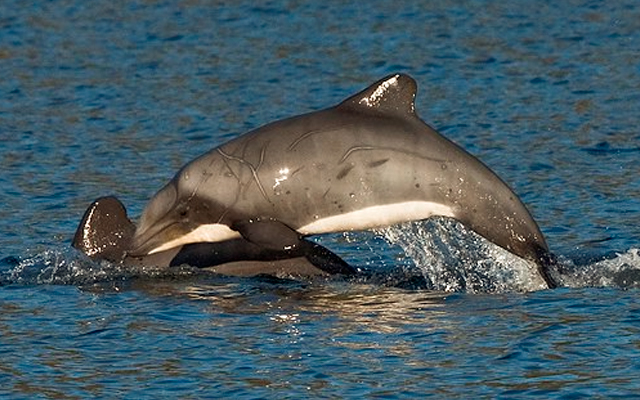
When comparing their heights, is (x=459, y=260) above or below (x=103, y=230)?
below

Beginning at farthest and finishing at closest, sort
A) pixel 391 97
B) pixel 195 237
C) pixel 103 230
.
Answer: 1. pixel 103 230
2. pixel 195 237
3. pixel 391 97

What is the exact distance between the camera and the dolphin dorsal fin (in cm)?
1619

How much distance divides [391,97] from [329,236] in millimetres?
4004

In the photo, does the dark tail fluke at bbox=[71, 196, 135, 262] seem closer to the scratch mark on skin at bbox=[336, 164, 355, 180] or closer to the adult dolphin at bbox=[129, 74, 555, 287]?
the adult dolphin at bbox=[129, 74, 555, 287]

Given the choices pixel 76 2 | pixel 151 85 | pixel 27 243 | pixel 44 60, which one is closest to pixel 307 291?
pixel 27 243

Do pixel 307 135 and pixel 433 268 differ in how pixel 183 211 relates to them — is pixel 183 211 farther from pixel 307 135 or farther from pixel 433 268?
pixel 433 268

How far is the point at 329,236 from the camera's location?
20.0 metres

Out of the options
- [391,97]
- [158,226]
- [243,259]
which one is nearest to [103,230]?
[158,226]

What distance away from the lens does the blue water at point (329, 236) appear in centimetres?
1389

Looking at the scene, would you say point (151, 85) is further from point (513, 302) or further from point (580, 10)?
point (513, 302)

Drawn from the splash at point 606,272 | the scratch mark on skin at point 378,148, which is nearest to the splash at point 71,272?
the scratch mark on skin at point 378,148

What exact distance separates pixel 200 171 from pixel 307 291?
4.98 feet

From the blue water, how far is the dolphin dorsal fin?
1.29 m

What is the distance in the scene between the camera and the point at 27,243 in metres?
19.3
